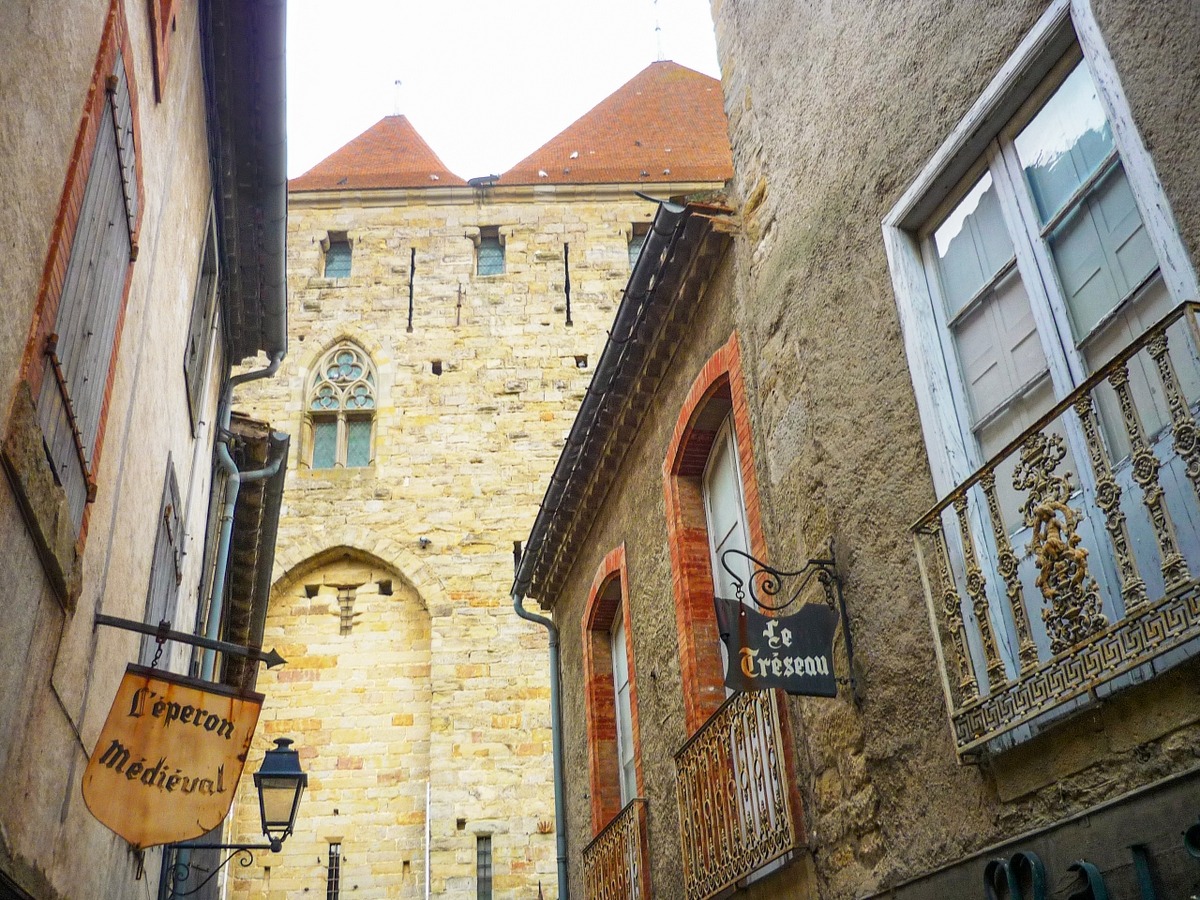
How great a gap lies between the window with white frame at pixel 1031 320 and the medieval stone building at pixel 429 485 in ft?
42.3

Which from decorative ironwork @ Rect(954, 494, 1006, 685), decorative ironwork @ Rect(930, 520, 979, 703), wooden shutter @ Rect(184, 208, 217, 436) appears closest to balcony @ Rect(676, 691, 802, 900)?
decorative ironwork @ Rect(930, 520, 979, 703)

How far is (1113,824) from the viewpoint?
3.37 metres

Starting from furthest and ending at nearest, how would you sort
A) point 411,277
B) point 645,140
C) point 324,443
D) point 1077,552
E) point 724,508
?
point 645,140
point 411,277
point 324,443
point 724,508
point 1077,552

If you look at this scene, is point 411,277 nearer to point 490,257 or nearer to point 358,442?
point 490,257

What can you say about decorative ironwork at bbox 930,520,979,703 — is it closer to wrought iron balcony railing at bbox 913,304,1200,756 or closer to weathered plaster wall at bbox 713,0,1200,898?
wrought iron balcony railing at bbox 913,304,1200,756

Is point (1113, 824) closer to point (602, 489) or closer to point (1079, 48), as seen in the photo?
point (1079, 48)

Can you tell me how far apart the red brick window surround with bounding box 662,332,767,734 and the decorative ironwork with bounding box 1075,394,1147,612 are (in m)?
2.84

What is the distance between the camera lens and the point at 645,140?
2495cm

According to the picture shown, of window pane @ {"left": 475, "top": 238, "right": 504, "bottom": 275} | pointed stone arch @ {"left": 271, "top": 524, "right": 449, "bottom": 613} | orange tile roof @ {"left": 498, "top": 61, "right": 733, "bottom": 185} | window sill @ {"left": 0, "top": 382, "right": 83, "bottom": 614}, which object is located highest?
orange tile roof @ {"left": 498, "top": 61, "right": 733, "bottom": 185}

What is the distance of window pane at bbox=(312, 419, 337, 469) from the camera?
2047 cm

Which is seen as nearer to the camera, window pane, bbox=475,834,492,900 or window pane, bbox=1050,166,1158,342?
window pane, bbox=1050,166,1158,342

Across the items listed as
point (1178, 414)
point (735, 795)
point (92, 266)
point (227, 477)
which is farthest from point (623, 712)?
point (1178, 414)

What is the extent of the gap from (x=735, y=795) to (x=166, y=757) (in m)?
2.60

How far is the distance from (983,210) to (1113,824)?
222 centimetres
